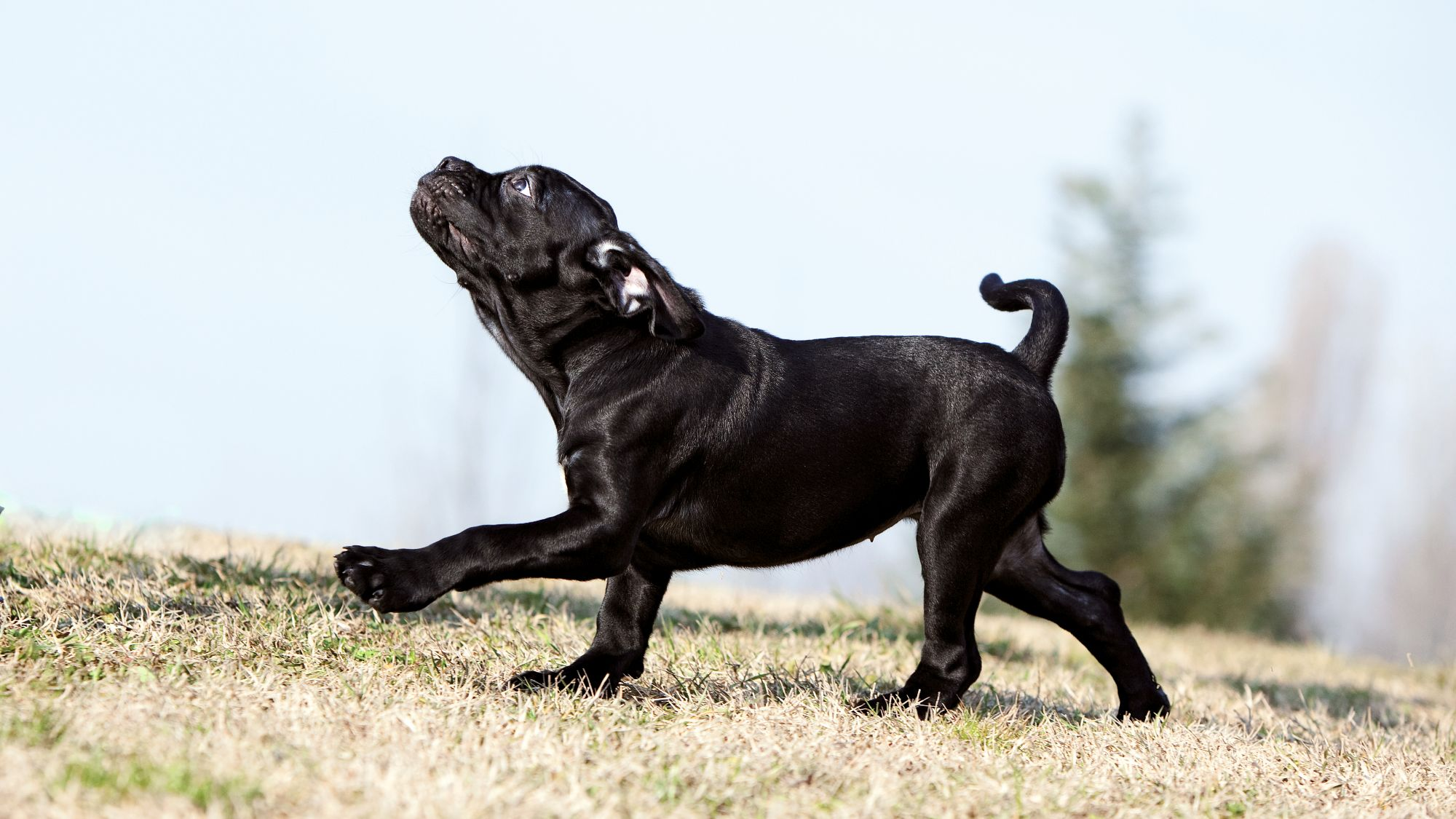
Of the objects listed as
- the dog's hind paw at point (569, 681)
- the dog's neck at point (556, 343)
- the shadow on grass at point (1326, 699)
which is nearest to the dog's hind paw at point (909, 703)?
the dog's hind paw at point (569, 681)

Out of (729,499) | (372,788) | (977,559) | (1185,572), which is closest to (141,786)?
(372,788)

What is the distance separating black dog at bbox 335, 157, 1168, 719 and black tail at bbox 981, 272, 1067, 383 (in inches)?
10.2

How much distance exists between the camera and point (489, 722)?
3350mm

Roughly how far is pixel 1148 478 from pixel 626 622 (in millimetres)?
13364

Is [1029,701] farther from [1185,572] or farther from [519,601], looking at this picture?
[1185,572]

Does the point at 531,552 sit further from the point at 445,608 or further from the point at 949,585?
the point at 445,608

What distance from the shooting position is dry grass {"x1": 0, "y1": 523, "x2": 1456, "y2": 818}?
2.75 m

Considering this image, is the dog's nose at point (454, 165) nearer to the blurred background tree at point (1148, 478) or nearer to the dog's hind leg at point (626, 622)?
the dog's hind leg at point (626, 622)

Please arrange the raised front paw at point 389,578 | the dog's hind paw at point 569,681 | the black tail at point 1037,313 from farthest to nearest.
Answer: the black tail at point 1037,313 → the dog's hind paw at point 569,681 → the raised front paw at point 389,578

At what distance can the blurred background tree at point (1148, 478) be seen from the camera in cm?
1630

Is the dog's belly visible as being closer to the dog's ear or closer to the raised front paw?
the dog's ear

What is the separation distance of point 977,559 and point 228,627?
2.37 m

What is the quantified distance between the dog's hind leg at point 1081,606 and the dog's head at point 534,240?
156 centimetres

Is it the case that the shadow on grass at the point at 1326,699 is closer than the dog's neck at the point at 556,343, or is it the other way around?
the dog's neck at the point at 556,343
